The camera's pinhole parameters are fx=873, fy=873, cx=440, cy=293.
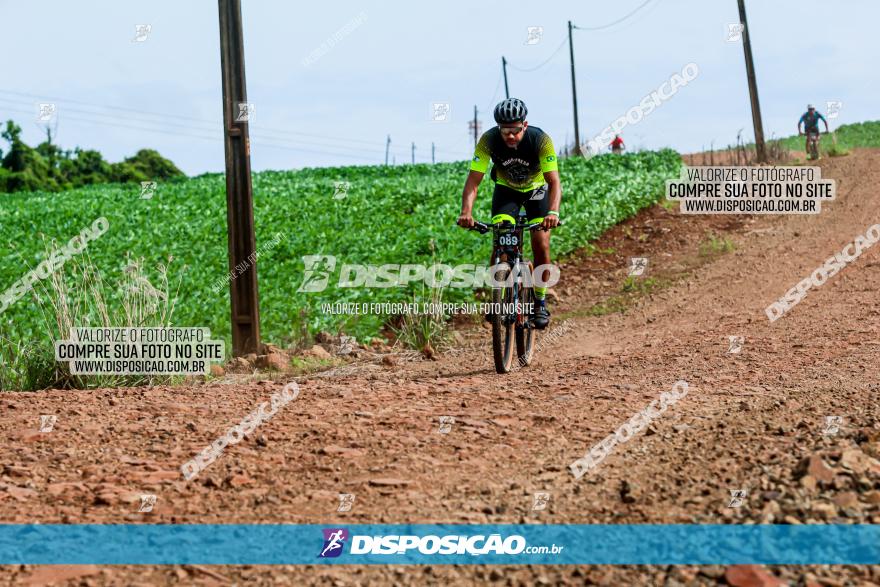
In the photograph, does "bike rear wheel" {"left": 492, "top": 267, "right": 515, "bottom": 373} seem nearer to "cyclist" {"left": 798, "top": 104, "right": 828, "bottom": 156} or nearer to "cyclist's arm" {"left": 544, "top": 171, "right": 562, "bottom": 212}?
"cyclist's arm" {"left": 544, "top": 171, "right": 562, "bottom": 212}

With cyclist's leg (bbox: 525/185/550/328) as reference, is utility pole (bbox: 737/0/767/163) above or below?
above

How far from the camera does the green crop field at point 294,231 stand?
47.2 feet

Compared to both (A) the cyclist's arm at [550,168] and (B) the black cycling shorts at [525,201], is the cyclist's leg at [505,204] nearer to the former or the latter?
(B) the black cycling shorts at [525,201]

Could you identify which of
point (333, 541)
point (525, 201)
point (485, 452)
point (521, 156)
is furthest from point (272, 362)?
point (333, 541)

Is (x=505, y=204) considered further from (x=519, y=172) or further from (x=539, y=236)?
(x=539, y=236)

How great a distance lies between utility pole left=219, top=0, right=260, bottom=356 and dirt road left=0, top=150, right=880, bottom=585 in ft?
6.47

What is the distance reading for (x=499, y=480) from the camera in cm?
473

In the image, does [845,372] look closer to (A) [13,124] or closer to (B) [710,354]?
(B) [710,354]

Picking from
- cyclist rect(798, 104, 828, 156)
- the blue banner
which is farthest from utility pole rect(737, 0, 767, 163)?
the blue banner

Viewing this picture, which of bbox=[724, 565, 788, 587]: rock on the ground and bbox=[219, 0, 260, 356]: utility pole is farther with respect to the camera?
bbox=[219, 0, 260, 356]: utility pole

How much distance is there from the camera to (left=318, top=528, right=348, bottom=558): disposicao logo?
3939 mm

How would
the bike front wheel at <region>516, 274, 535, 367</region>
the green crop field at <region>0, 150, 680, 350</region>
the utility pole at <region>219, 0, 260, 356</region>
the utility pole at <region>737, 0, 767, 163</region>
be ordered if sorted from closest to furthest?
the bike front wheel at <region>516, 274, 535, 367</region>
the utility pole at <region>219, 0, 260, 356</region>
the green crop field at <region>0, 150, 680, 350</region>
the utility pole at <region>737, 0, 767, 163</region>

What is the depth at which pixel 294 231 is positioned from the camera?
67.9 ft

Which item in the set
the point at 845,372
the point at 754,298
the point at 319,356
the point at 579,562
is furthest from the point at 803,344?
the point at 579,562
